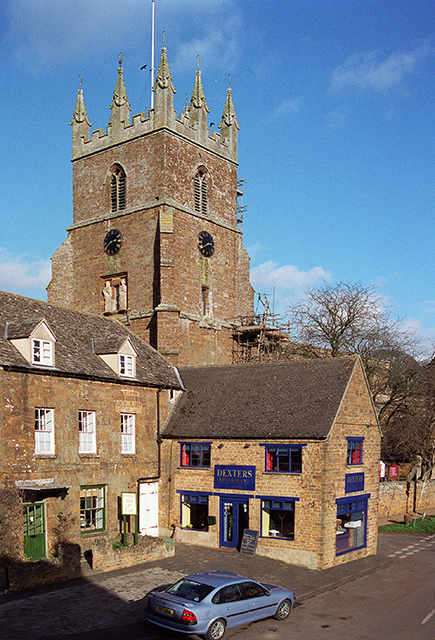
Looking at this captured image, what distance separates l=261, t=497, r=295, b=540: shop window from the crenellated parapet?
25.2 m

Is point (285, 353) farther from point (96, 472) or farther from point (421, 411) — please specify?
point (96, 472)

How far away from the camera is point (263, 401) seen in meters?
27.5

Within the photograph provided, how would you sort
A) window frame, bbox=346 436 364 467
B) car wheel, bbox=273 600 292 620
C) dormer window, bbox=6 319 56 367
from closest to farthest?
car wheel, bbox=273 600 292 620, dormer window, bbox=6 319 56 367, window frame, bbox=346 436 364 467

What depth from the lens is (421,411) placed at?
43.6 metres

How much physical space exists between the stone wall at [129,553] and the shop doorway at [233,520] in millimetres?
2671

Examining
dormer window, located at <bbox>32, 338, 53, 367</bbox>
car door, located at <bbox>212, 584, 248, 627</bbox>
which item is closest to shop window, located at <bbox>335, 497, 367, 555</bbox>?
car door, located at <bbox>212, 584, 248, 627</bbox>

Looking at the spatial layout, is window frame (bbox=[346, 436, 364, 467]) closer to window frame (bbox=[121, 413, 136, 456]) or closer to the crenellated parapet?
window frame (bbox=[121, 413, 136, 456])

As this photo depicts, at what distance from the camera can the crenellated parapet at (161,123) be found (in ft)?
135

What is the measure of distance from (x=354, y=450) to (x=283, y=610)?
1027cm

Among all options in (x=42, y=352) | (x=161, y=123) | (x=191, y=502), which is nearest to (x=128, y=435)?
(x=191, y=502)

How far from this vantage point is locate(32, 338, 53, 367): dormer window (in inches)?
913

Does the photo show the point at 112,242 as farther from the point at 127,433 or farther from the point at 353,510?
the point at 353,510

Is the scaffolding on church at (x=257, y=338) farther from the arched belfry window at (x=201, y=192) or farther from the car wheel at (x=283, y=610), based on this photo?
the car wheel at (x=283, y=610)

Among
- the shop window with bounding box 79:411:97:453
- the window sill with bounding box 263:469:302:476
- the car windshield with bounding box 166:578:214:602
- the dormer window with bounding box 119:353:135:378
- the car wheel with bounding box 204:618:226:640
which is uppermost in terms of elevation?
the dormer window with bounding box 119:353:135:378
